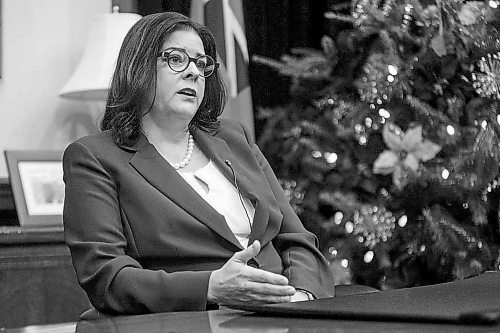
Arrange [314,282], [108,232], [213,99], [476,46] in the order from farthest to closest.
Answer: [476,46]
[213,99]
[314,282]
[108,232]

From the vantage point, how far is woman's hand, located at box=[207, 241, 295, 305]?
148 centimetres

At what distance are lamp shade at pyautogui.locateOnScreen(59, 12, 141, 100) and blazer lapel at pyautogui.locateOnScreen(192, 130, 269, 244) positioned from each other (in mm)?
1179

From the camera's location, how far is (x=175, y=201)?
175 cm

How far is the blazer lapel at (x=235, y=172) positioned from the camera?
6.08ft

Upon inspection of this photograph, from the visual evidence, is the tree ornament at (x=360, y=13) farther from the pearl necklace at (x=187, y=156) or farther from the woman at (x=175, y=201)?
the pearl necklace at (x=187, y=156)

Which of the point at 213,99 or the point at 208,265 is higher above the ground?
the point at 213,99

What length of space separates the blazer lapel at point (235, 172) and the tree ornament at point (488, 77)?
1.31m

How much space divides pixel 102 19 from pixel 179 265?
1.68 metres

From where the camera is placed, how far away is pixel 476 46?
3.06m

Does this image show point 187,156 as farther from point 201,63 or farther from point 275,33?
point 275,33

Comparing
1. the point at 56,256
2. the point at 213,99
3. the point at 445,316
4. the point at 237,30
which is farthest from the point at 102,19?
the point at 445,316

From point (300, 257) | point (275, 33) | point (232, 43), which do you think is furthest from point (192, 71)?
point (275, 33)

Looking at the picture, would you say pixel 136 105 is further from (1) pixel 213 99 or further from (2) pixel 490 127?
(2) pixel 490 127

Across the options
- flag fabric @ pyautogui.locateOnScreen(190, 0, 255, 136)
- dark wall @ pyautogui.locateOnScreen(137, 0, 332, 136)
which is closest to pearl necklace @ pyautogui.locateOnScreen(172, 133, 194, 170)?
flag fabric @ pyautogui.locateOnScreen(190, 0, 255, 136)
